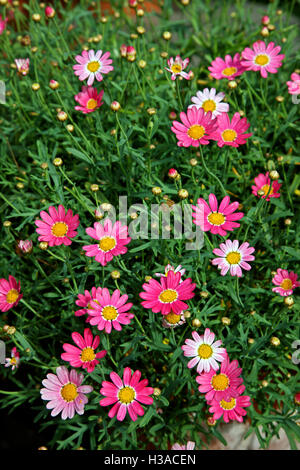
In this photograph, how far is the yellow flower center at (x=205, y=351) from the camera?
1089mm

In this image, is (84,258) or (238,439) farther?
(238,439)

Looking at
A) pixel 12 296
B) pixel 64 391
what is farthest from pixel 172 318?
pixel 12 296

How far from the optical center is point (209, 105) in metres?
1.38

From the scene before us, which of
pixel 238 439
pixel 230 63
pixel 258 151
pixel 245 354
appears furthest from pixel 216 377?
pixel 230 63

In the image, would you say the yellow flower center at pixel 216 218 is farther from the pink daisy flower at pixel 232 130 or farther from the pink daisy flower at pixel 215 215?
the pink daisy flower at pixel 232 130

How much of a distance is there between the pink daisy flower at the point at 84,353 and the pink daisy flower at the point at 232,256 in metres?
0.33

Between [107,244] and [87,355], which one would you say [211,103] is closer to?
[107,244]

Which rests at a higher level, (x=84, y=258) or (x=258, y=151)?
(x=258, y=151)

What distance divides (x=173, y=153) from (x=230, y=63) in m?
0.34

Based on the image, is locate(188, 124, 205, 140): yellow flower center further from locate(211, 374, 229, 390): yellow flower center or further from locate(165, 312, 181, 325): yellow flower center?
locate(211, 374, 229, 390): yellow flower center

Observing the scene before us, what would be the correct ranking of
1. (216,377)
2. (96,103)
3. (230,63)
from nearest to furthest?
(216,377) < (96,103) < (230,63)

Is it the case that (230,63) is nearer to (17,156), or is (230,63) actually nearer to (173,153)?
(173,153)

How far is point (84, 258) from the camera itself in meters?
1.25

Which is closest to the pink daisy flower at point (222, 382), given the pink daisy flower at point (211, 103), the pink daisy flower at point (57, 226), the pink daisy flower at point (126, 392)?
the pink daisy flower at point (126, 392)
